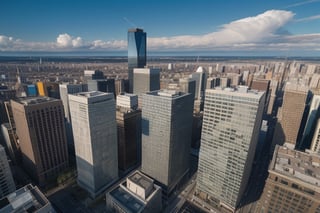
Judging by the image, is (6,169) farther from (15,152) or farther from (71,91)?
(71,91)

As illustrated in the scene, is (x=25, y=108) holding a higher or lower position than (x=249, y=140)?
higher

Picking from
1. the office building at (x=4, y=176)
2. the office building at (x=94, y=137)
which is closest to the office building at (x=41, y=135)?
the office building at (x=4, y=176)

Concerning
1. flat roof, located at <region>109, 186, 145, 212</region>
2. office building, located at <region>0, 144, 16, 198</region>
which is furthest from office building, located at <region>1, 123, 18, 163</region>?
flat roof, located at <region>109, 186, 145, 212</region>

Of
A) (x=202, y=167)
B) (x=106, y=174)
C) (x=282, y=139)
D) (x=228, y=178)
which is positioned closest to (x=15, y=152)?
(x=106, y=174)

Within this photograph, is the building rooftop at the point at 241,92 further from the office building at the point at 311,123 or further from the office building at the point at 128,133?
the office building at the point at 311,123

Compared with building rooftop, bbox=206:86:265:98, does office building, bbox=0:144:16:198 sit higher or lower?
lower

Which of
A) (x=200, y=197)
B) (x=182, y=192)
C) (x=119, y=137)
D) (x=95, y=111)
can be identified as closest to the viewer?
(x=95, y=111)

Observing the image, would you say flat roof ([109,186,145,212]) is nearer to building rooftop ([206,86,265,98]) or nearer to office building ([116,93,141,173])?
office building ([116,93,141,173])
